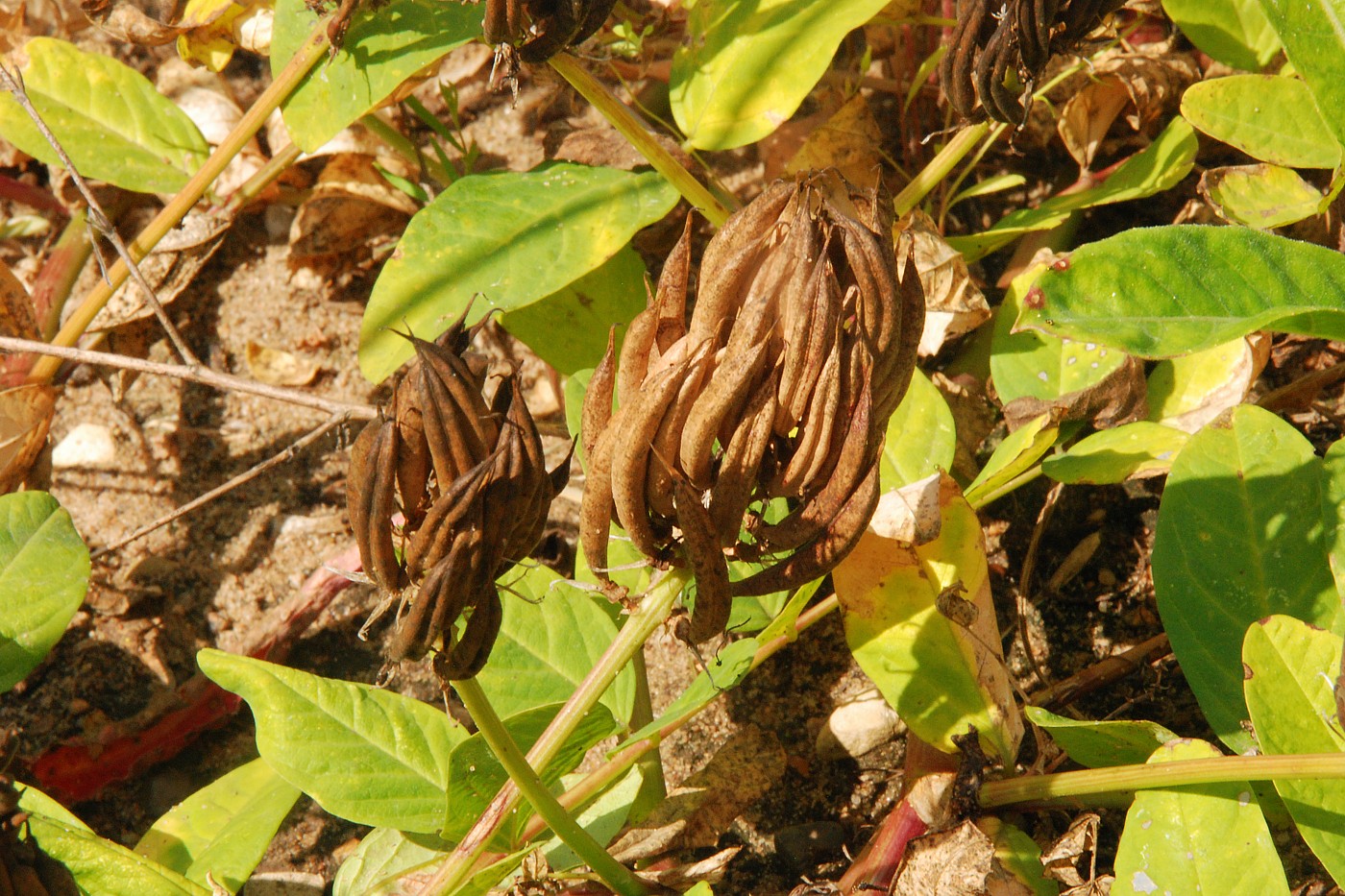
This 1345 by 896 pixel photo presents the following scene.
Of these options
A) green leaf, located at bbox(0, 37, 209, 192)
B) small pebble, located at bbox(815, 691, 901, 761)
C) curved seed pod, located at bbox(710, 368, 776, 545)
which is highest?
green leaf, located at bbox(0, 37, 209, 192)

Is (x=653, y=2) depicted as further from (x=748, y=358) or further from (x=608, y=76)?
(x=748, y=358)

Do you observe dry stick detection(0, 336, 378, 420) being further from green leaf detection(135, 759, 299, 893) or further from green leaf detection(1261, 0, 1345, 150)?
green leaf detection(1261, 0, 1345, 150)

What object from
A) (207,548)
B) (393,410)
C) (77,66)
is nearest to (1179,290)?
(393,410)

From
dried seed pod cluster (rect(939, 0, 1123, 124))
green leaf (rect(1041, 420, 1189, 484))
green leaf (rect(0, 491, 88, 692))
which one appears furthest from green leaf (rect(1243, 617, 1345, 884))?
green leaf (rect(0, 491, 88, 692))

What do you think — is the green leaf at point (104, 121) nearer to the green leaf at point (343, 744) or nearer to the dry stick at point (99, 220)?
the dry stick at point (99, 220)

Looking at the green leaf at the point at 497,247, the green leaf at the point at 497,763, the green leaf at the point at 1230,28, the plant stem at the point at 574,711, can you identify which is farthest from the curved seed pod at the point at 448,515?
the green leaf at the point at 1230,28

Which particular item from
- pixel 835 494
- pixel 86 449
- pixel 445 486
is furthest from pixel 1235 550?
pixel 86 449
